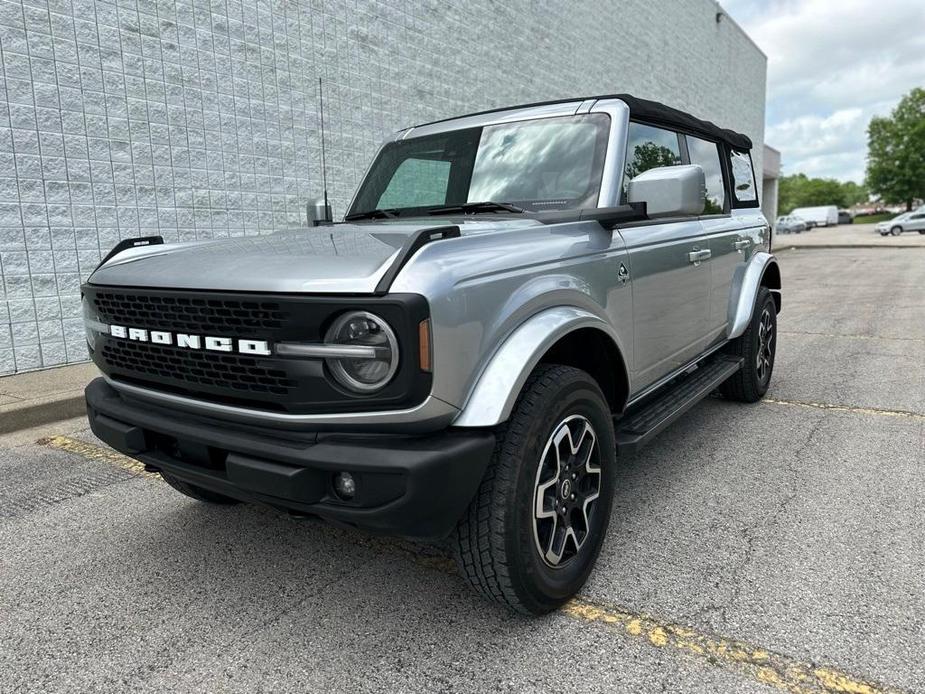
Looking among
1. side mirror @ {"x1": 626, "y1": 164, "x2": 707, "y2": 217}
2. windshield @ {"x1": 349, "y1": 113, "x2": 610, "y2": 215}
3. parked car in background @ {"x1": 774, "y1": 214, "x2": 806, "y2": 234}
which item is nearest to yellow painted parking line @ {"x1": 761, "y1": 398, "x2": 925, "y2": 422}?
side mirror @ {"x1": 626, "y1": 164, "x2": 707, "y2": 217}

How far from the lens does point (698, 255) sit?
12.6 ft

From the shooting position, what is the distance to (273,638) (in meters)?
2.36

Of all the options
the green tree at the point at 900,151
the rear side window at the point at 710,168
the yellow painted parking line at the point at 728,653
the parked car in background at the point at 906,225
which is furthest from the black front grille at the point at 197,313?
the green tree at the point at 900,151

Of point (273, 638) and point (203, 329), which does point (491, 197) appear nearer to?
point (203, 329)

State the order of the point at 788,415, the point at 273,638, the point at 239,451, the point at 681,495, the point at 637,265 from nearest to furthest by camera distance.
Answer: the point at 239,451
the point at 273,638
the point at 637,265
the point at 681,495
the point at 788,415

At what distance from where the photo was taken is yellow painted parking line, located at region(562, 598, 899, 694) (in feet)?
6.66

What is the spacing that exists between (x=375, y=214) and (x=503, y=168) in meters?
0.76

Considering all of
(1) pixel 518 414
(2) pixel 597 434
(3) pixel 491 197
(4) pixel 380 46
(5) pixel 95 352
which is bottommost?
(2) pixel 597 434

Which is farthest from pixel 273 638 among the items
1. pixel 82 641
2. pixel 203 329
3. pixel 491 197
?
pixel 491 197

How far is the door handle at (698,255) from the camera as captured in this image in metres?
3.74

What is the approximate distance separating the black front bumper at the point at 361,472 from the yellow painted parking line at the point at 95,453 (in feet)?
7.21

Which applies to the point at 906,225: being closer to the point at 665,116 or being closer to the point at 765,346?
the point at 765,346

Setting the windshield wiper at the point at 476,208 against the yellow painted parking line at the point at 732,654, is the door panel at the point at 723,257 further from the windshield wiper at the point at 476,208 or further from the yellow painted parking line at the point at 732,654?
the yellow painted parking line at the point at 732,654

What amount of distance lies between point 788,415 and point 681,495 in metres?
1.87
